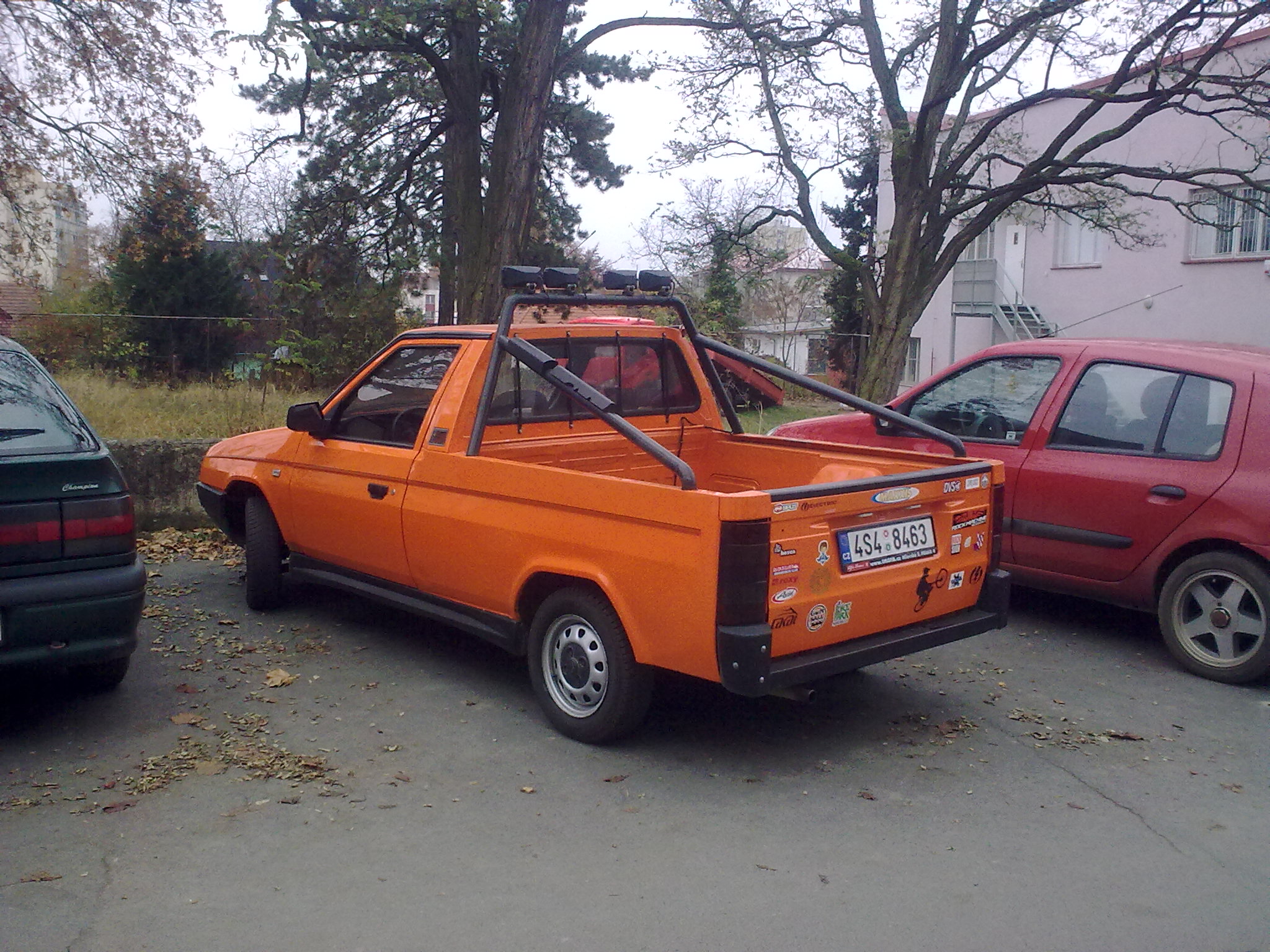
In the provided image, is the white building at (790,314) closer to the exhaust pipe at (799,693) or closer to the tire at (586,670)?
the tire at (586,670)

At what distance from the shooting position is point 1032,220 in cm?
1912

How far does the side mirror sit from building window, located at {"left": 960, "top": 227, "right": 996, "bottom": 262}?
23447 millimetres

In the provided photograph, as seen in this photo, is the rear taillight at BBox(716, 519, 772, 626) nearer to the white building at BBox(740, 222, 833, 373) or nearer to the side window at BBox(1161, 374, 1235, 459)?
the side window at BBox(1161, 374, 1235, 459)

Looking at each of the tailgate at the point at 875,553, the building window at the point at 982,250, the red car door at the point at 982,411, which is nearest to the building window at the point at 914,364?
the building window at the point at 982,250

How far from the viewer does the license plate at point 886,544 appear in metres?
4.42

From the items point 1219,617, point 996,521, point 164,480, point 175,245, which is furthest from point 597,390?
point 175,245

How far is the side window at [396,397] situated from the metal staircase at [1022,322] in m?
21.4

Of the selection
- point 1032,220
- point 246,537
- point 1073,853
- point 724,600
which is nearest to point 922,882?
point 1073,853

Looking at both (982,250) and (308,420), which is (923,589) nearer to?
(308,420)

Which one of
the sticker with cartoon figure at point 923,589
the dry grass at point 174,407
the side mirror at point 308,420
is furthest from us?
the dry grass at point 174,407

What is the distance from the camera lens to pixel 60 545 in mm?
4527

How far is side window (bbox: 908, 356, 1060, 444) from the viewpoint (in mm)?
6699

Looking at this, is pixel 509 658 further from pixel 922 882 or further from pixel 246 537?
pixel 922 882

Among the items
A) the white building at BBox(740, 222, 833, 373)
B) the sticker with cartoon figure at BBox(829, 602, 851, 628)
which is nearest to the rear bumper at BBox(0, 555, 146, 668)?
the sticker with cartoon figure at BBox(829, 602, 851, 628)
